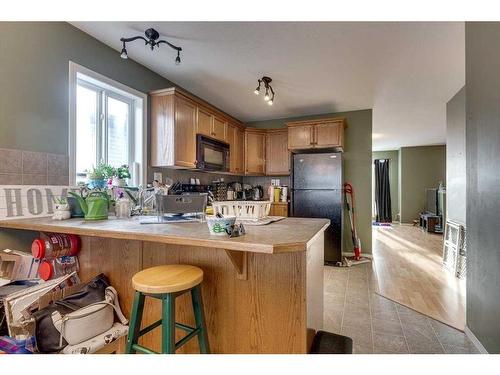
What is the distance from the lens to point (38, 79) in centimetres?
186

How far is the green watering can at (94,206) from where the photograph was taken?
1693mm

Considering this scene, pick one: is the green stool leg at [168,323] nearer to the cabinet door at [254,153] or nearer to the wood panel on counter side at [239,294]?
the wood panel on counter side at [239,294]

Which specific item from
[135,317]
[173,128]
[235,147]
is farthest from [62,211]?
[235,147]

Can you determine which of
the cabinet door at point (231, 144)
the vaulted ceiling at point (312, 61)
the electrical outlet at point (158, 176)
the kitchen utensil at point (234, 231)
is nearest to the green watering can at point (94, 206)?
the kitchen utensil at point (234, 231)

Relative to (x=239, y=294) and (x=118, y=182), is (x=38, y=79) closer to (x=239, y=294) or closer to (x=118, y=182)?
(x=118, y=182)

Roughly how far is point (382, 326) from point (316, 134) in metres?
2.77

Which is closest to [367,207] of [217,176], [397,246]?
[397,246]

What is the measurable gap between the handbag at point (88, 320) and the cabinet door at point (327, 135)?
11.2ft

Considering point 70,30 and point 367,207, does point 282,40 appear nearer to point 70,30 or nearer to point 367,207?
point 70,30

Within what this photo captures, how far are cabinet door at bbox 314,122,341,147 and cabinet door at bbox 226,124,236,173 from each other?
1312 millimetres

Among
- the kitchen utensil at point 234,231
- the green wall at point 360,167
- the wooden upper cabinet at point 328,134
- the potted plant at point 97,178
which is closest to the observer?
the kitchen utensil at point 234,231

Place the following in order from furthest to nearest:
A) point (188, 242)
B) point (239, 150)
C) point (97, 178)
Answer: point (239, 150) < point (97, 178) < point (188, 242)

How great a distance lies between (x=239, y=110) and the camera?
4336 mm
